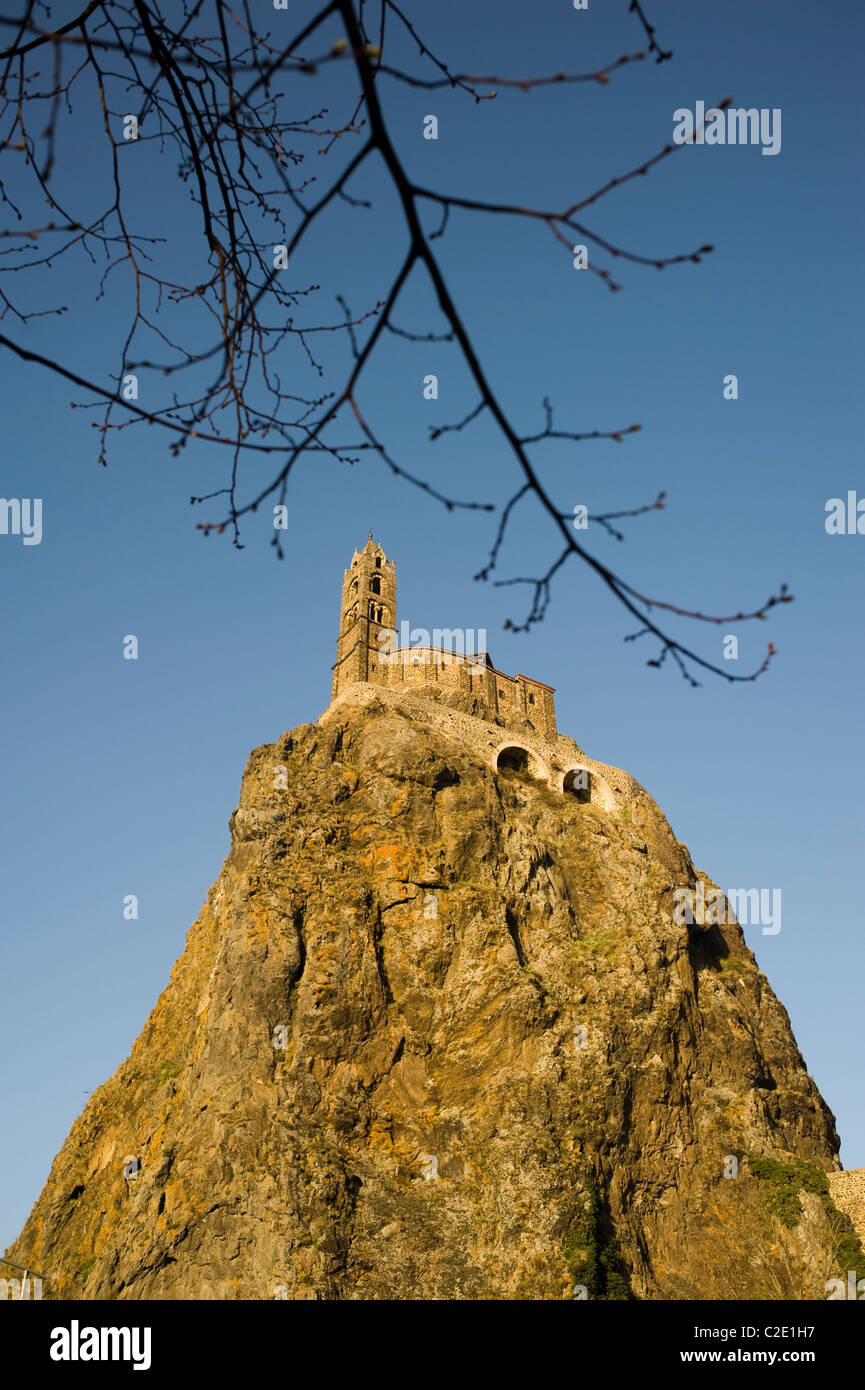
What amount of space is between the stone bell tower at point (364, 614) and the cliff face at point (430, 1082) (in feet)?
22.5

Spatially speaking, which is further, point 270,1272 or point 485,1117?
point 485,1117

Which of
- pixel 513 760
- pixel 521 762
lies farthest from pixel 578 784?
pixel 513 760

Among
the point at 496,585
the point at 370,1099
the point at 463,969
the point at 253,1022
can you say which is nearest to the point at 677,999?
the point at 463,969

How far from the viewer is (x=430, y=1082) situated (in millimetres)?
31984

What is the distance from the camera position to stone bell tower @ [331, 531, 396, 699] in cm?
4806

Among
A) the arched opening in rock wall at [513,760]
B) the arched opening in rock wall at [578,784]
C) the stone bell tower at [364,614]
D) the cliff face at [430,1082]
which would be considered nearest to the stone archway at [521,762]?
the arched opening in rock wall at [513,760]

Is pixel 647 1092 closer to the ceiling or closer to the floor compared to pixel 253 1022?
closer to the floor

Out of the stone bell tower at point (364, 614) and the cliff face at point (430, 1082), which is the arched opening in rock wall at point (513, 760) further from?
the stone bell tower at point (364, 614)

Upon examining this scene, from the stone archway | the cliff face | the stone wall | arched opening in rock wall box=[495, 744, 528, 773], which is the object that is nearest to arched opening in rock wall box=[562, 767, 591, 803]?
the stone wall

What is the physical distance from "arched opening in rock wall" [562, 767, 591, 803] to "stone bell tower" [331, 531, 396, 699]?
9.98 metres

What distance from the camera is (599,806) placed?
45031mm

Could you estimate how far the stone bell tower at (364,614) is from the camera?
1892 inches
